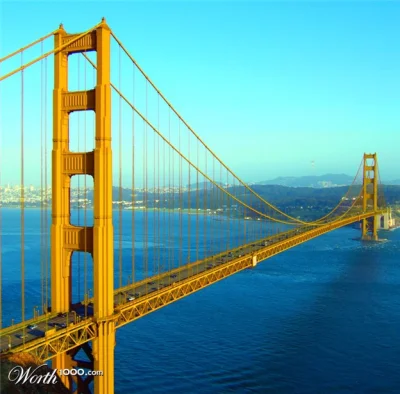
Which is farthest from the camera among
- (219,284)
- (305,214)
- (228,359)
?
(305,214)

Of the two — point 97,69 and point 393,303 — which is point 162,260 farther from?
point 97,69

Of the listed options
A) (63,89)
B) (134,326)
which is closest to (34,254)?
(134,326)

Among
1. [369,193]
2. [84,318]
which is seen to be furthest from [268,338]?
[369,193]

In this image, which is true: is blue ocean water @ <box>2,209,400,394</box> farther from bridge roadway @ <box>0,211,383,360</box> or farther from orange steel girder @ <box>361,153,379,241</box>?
orange steel girder @ <box>361,153,379,241</box>

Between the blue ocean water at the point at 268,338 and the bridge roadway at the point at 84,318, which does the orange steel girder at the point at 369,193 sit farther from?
the bridge roadway at the point at 84,318

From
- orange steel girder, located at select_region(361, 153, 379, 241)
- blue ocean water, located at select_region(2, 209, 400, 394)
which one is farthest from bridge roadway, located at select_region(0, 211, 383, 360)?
orange steel girder, located at select_region(361, 153, 379, 241)

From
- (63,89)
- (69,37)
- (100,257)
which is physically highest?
(69,37)

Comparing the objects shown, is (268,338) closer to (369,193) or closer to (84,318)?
(84,318)

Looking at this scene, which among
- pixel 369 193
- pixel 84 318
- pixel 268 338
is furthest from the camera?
pixel 369 193
